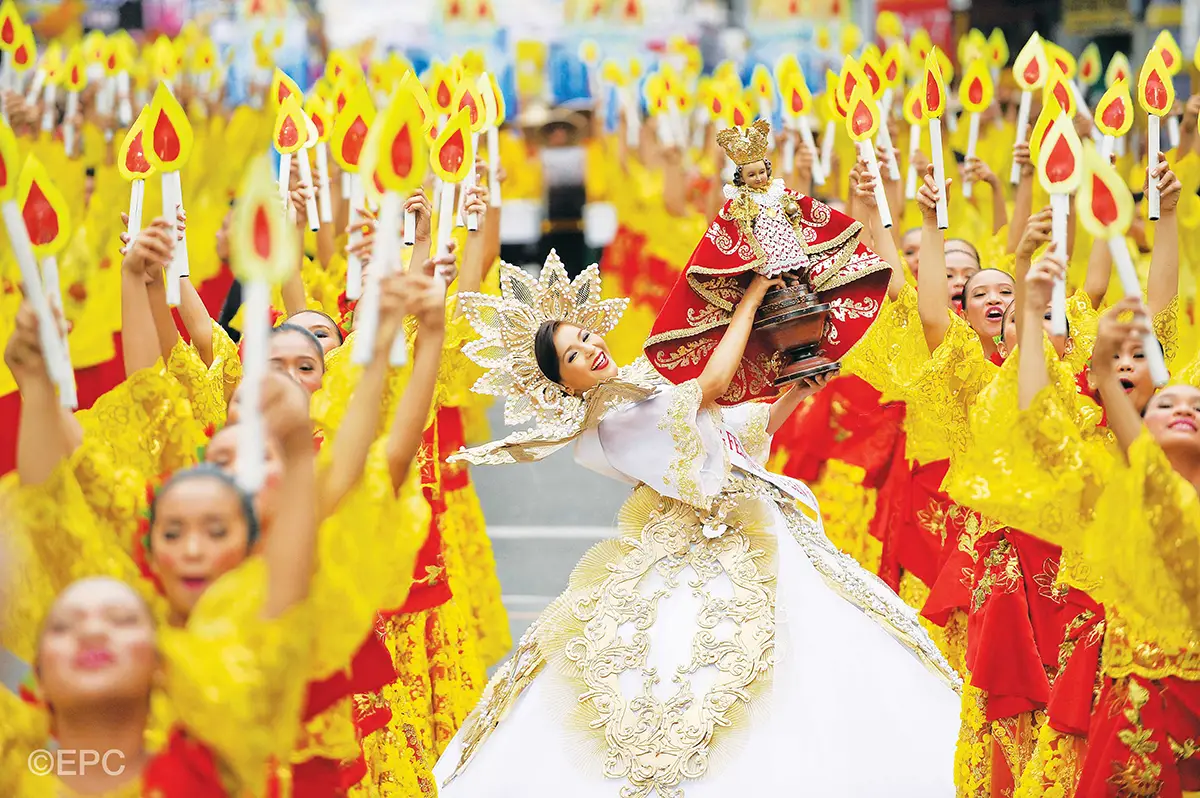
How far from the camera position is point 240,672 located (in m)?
2.11

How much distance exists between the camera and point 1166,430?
2797mm

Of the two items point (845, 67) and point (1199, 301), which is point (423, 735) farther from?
point (1199, 301)

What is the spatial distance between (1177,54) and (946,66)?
8.52 feet

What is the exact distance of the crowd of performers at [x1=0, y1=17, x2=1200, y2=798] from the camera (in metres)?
2.22

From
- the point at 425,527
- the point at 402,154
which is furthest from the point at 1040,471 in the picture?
the point at 402,154

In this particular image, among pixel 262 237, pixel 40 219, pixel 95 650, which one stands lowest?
pixel 95 650

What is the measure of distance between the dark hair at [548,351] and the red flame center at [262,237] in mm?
1732

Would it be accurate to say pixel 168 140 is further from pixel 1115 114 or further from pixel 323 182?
pixel 1115 114

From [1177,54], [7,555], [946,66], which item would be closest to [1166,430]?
[7,555]

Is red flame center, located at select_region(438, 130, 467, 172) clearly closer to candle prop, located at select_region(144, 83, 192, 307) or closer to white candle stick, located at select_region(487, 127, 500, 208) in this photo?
candle prop, located at select_region(144, 83, 192, 307)

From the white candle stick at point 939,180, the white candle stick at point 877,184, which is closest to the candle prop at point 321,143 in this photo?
A: the white candle stick at point 877,184

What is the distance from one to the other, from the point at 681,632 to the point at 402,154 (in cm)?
173

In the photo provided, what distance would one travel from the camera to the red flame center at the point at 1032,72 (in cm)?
538

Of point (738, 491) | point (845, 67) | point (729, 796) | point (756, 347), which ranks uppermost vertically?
point (845, 67)
